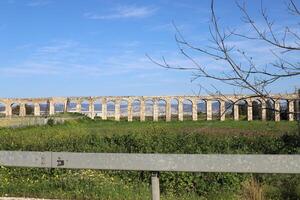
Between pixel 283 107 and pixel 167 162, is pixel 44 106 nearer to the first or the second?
pixel 167 162

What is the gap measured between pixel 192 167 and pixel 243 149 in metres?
5.54

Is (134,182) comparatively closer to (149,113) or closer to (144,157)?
(144,157)

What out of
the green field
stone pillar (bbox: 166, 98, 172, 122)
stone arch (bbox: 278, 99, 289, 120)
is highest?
stone pillar (bbox: 166, 98, 172, 122)

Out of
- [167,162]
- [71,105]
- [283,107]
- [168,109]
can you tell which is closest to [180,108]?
[168,109]

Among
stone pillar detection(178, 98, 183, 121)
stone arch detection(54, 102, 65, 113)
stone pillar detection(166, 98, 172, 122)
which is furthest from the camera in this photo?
stone arch detection(54, 102, 65, 113)

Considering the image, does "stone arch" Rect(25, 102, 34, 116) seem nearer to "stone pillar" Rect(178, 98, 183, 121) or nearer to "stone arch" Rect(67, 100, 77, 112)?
"stone arch" Rect(67, 100, 77, 112)

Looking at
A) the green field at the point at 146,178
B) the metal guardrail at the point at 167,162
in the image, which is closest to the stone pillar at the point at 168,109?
the green field at the point at 146,178

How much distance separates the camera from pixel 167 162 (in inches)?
238

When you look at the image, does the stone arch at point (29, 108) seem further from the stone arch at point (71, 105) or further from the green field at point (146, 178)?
the green field at point (146, 178)

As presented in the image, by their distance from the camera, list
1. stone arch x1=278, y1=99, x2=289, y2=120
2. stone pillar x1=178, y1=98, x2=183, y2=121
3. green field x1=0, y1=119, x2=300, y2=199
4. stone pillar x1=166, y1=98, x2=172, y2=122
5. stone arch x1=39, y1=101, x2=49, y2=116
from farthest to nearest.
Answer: stone arch x1=39, y1=101, x2=49, y2=116
stone pillar x1=166, y1=98, x2=172, y2=122
stone pillar x1=178, y1=98, x2=183, y2=121
green field x1=0, y1=119, x2=300, y2=199
stone arch x1=278, y1=99, x2=289, y2=120

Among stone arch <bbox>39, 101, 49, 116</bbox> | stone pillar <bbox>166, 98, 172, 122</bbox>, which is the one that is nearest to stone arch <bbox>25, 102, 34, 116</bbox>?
stone arch <bbox>39, 101, 49, 116</bbox>

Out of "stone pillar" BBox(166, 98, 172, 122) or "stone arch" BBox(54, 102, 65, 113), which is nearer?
"stone pillar" BBox(166, 98, 172, 122)

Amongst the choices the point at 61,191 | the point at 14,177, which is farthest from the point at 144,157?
the point at 14,177

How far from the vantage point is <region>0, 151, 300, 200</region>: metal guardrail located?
5.76m
